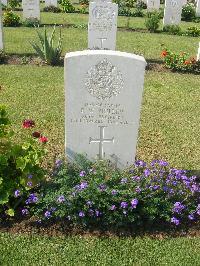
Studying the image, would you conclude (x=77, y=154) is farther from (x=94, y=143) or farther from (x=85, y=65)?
(x=85, y=65)

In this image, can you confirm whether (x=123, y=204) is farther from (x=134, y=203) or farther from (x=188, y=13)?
(x=188, y=13)

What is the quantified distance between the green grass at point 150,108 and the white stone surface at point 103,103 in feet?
3.37

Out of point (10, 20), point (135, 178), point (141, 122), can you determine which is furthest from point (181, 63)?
point (10, 20)

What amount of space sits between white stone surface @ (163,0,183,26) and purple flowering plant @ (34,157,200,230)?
40.6 ft

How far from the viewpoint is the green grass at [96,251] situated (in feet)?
13.3

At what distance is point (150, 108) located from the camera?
7.98 metres

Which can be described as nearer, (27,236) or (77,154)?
(27,236)

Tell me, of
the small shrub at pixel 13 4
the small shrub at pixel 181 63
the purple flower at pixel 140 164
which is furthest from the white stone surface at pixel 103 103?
the small shrub at pixel 13 4

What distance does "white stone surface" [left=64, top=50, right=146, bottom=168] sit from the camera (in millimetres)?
4441

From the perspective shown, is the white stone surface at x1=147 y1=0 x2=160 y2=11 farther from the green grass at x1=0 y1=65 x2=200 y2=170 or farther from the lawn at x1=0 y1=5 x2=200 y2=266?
the green grass at x1=0 y1=65 x2=200 y2=170

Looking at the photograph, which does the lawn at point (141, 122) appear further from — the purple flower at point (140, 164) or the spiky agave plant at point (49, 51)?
the purple flower at point (140, 164)

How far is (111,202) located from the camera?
14.4ft

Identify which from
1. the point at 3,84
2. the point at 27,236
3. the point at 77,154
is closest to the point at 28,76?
the point at 3,84

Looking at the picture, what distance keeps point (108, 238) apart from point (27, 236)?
88 centimetres
